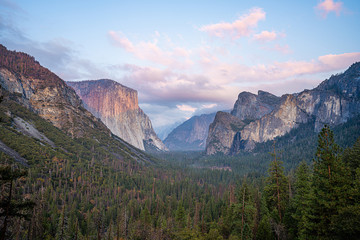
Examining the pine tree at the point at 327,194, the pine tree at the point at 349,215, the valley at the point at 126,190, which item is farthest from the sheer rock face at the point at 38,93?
the pine tree at the point at 349,215

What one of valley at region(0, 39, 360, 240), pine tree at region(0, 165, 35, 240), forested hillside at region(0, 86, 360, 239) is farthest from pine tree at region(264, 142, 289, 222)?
pine tree at region(0, 165, 35, 240)

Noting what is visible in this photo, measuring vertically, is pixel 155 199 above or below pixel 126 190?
below

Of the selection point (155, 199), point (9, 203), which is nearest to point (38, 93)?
point (155, 199)

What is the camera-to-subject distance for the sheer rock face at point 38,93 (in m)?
165

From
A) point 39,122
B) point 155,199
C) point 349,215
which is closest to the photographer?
point 349,215

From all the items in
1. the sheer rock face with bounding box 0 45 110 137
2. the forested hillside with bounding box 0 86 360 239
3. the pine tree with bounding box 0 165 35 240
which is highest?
the sheer rock face with bounding box 0 45 110 137

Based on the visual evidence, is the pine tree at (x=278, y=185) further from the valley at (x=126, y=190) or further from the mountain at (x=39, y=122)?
the mountain at (x=39, y=122)

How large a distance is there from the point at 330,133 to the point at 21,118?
535ft

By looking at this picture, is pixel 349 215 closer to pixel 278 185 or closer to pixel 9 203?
pixel 278 185

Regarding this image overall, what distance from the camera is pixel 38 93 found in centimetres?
18062

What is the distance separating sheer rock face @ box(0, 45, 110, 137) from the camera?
165 metres

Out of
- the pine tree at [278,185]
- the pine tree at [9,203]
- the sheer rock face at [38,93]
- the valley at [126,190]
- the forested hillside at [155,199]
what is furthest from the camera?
the sheer rock face at [38,93]

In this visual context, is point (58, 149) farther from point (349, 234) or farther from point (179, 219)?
point (349, 234)

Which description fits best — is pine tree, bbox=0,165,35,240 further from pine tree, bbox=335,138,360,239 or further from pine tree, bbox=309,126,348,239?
pine tree, bbox=309,126,348,239
